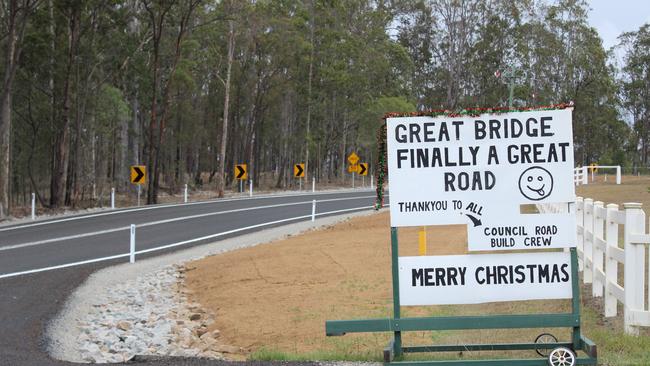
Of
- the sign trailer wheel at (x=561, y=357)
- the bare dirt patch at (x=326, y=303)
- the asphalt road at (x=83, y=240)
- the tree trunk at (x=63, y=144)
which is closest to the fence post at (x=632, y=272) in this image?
the bare dirt patch at (x=326, y=303)

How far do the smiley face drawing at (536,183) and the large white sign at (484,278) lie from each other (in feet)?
1.80

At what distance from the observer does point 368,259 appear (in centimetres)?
1447

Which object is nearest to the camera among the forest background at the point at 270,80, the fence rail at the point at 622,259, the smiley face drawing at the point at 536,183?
the smiley face drawing at the point at 536,183

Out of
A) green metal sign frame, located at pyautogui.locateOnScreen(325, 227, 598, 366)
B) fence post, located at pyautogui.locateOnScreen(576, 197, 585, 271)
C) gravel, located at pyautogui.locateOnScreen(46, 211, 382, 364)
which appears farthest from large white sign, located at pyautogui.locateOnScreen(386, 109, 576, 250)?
fence post, located at pyautogui.locateOnScreen(576, 197, 585, 271)

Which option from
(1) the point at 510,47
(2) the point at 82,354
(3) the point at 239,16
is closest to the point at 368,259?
(2) the point at 82,354

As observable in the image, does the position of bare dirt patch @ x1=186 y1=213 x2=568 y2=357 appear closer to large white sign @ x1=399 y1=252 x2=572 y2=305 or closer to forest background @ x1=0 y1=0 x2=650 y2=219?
large white sign @ x1=399 y1=252 x2=572 y2=305

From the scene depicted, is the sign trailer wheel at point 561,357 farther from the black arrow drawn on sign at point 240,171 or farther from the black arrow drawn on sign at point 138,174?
the black arrow drawn on sign at point 240,171

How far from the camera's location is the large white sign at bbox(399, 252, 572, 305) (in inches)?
252

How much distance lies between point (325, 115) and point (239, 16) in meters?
18.1

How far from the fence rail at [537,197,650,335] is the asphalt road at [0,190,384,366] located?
4.34 meters

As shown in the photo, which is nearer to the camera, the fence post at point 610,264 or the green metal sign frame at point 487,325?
the green metal sign frame at point 487,325

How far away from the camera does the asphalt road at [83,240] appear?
30.3 ft

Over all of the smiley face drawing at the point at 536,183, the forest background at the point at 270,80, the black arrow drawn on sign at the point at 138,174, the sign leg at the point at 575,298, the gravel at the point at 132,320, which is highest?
the forest background at the point at 270,80

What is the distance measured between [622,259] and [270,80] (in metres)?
54.0
